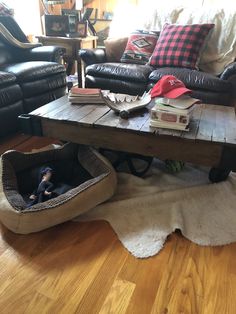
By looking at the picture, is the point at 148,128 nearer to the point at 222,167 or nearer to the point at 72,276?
the point at 222,167

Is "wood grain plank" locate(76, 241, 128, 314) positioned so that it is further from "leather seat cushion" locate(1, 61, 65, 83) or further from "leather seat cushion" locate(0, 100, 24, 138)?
"leather seat cushion" locate(1, 61, 65, 83)

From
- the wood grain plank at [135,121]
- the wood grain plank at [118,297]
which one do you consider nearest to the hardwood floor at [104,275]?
the wood grain plank at [118,297]

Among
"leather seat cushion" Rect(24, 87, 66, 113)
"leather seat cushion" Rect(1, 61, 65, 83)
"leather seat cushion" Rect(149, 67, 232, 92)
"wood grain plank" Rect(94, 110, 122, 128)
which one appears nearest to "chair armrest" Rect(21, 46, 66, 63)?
"leather seat cushion" Rect(1, 61, 65, 83)

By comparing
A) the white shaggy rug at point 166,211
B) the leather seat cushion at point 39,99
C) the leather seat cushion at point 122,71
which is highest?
the leather seat cushion at point 122,71

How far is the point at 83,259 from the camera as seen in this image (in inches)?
42.3

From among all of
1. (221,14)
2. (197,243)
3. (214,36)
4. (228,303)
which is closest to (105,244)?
(197,243)

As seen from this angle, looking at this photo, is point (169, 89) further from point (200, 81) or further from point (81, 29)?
point (81, 29)

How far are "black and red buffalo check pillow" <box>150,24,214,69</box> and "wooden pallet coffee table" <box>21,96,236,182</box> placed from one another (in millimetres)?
1036

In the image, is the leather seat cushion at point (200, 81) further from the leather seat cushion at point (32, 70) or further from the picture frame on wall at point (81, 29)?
the picture frame on wall at point (81, 29)

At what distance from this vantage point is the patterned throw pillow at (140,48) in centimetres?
265

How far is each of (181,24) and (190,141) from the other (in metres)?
1.86

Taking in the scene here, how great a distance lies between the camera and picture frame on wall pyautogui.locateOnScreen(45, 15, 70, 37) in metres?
3.46

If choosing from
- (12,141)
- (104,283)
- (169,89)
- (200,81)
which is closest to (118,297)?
(104,283)

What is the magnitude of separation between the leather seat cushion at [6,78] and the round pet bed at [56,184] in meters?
0.76
